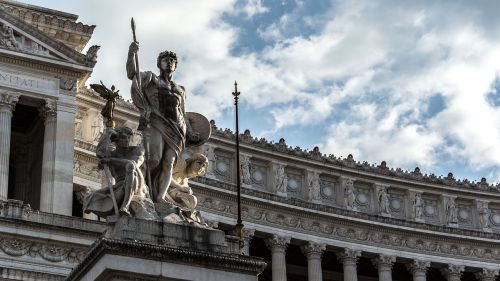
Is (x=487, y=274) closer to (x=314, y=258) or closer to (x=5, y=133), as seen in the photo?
(x=314, y=258)

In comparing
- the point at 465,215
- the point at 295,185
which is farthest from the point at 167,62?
the point at 465,215

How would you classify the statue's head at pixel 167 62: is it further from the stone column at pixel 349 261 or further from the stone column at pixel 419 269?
the stone column at pixel 419 269


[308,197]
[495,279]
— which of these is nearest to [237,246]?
[308,197]

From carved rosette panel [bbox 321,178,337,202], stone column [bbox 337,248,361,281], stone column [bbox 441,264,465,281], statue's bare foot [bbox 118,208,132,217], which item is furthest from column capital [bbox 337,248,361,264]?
statue's bare foot [bbox 118,208,132,217]

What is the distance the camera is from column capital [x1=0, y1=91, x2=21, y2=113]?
5731 cm

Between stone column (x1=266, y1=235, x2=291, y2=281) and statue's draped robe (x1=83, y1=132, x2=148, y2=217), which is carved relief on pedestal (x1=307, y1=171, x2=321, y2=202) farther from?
A: statue's draped robe (x1=83, y1=132, x2=148, y2=217)

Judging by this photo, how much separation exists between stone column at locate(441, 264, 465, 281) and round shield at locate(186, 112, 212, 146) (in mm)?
55767

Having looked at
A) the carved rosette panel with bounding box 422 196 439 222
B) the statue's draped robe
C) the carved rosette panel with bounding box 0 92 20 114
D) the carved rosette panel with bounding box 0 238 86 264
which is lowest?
the statue's draped robe

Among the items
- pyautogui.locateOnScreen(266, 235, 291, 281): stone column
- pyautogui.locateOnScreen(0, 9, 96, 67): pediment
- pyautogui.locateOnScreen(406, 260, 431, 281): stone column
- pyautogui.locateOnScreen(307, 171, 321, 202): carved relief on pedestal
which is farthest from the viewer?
pyautogui.locateOnScreen(406, 260, 431, 281): stone column

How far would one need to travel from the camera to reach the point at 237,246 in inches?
806

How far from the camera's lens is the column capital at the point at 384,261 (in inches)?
2896

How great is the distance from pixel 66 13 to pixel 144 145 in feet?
145

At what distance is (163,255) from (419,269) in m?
57.2

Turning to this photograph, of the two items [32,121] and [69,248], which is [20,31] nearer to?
[32,121]
